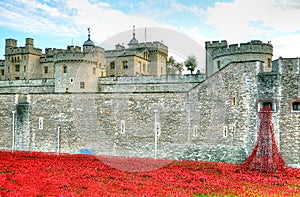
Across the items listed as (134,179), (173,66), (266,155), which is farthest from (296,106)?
(173,66)

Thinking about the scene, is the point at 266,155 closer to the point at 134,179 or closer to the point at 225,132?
the point at 225,132

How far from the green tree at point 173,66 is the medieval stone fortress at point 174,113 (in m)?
20.9

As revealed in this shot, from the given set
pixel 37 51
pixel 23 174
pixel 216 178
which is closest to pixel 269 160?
pixel 216 178

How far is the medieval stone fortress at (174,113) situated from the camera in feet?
65.0

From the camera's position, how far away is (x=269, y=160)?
17094mm

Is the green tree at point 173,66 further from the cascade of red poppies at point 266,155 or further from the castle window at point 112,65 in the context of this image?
the cascade of red poppies at point 266,155

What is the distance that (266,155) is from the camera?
1698cm

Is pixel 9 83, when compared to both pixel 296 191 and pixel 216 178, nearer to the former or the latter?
pixel 216 178

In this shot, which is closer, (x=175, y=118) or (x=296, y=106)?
(x=296, y=106)

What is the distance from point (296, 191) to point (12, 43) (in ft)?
165

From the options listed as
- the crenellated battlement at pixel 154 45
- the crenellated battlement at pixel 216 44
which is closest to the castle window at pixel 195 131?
the crenellated battlement at pixel 216 44

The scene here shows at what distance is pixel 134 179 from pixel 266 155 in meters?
6.95

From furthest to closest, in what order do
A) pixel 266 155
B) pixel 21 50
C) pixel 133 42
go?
pixel 133 42
pixel 21 50
pixel 266 155

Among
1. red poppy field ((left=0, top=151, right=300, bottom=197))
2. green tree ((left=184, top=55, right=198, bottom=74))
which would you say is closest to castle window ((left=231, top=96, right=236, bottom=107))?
red poppy field ((left=0, top=151, right=300, bottom=197))
